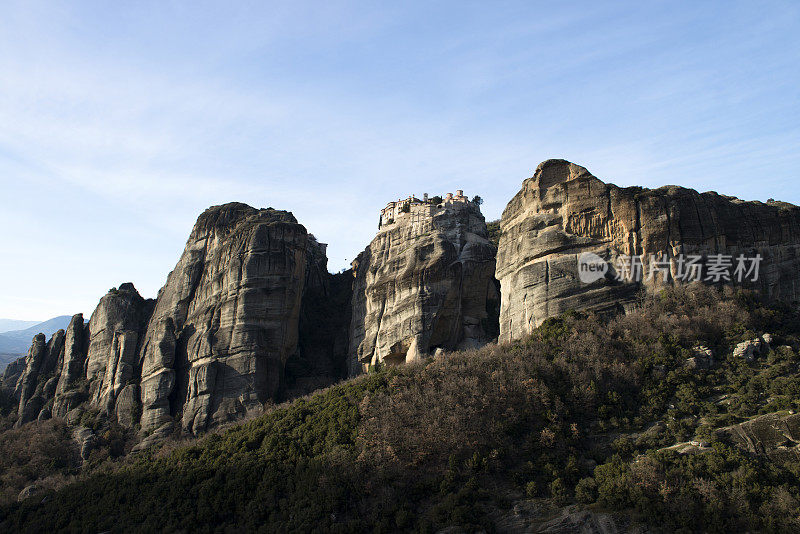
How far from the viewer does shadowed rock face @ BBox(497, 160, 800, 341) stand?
4222 cm

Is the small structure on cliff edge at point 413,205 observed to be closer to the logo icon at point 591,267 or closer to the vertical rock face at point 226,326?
the vertical rock face at point 226,326

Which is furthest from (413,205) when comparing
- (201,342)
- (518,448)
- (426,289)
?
(518,448)

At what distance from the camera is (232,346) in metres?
53.8

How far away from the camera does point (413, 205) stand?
6203 centimetres

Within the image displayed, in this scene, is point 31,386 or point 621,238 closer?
point 621,238

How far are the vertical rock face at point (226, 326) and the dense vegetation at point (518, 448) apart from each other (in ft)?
24.9

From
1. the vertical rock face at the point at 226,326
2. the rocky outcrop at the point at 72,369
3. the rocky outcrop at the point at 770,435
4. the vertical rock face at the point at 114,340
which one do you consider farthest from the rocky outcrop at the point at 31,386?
the rocky outcrop at the point at 770,435

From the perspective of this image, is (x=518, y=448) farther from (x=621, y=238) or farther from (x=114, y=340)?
(x=114, y=340)

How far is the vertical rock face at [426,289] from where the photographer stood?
176ft

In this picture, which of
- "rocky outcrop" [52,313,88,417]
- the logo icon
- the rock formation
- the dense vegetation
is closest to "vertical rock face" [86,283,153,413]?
the rock formation

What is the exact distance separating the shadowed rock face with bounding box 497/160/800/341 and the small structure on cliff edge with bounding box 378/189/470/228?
1502cm

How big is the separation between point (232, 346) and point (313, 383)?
24.4 ft

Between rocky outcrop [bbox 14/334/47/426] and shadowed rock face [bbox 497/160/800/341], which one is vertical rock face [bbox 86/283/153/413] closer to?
rocky outcrop [bbox 14/334/47/426]

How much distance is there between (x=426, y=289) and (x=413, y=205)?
1073cm
